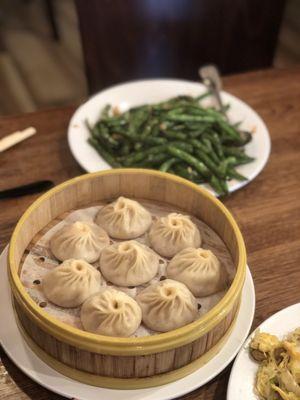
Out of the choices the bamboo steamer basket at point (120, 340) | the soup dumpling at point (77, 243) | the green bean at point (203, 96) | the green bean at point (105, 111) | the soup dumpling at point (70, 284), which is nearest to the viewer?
the bamboo steamer basket at point (120, 340)

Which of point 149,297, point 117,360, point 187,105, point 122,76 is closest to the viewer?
point 117,360

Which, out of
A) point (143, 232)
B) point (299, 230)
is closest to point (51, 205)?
point (143, 232)

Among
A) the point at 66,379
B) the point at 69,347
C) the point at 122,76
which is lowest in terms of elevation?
the point at 122,76

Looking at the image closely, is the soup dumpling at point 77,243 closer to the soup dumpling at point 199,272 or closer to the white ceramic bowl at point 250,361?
the soup dumpling at point 199,272

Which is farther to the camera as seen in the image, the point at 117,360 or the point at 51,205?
the point at 51,205

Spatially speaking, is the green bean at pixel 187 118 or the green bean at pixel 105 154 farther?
the green bean at pixel 187 118

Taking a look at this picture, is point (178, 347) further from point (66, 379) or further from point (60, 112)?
point (60, 112)

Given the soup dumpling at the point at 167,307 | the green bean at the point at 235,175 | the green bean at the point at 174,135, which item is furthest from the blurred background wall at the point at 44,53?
the soup dumpling at the point at 167,307
